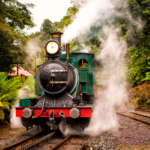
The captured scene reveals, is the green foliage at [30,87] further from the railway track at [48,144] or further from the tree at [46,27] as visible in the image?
the tree at [46,27]

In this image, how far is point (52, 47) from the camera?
16.1 ft

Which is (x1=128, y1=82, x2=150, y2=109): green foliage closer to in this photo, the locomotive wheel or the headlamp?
the headlamp

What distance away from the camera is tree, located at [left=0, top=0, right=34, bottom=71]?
773cm

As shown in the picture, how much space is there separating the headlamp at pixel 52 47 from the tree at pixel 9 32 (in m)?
3.23

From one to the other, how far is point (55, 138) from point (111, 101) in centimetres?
1030

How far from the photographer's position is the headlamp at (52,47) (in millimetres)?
4887

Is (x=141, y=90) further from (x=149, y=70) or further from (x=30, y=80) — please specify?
(x=30, y=80)

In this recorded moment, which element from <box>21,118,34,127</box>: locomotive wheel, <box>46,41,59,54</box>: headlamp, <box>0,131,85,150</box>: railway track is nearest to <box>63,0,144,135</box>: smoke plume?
<box>0,131,85,150</box>: railway track

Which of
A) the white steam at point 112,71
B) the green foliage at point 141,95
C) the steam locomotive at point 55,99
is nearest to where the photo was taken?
the steam locomotive at point 55,99

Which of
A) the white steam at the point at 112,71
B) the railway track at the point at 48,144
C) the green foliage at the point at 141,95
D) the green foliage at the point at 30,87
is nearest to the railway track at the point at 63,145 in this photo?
the railway track at the point at 48,144

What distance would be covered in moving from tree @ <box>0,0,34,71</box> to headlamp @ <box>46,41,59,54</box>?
127 inches

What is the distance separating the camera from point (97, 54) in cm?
1416

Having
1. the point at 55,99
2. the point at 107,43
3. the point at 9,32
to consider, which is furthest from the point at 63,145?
the point at 107,43

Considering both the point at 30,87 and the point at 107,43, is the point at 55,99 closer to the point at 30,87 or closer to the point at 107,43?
the point at 30,87
